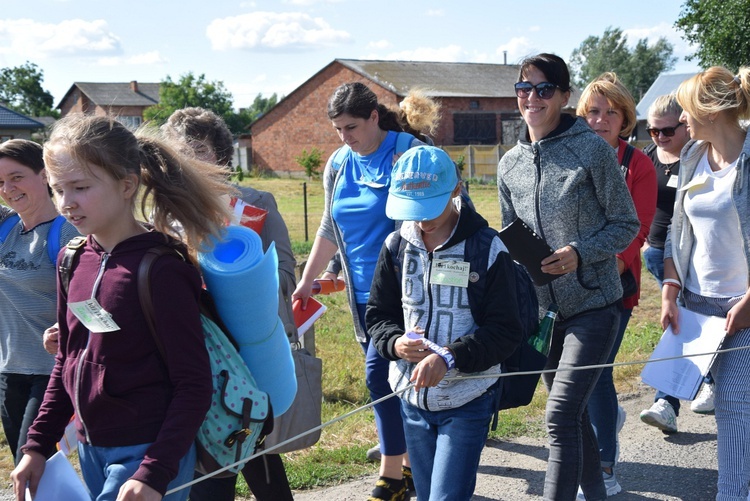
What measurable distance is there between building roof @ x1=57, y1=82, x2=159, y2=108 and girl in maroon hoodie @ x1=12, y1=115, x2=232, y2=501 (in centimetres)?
8194

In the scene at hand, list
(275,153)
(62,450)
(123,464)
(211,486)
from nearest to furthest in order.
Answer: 1. (123,464)
2. (62,450)
3. (211,486)
4. (275,153)

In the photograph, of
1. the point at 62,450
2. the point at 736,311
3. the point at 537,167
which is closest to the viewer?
the point at 62,450

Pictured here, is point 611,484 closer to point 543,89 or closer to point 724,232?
point 724,232

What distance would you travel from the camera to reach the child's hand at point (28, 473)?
2.54 meters

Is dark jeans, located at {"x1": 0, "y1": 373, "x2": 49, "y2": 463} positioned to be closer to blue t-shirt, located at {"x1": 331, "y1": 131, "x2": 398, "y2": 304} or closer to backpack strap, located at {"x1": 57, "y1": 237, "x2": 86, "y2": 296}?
backpack strap, located at {"x1": 57, "y1": 237, "x2": 86, "y2": 296}

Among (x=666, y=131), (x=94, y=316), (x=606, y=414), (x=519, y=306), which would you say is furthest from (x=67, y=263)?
(x=666, y=131)

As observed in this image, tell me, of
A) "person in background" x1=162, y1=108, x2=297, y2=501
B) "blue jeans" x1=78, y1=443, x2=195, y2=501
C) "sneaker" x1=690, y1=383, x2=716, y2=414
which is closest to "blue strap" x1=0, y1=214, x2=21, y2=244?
"person in background" x1=162, y1=108, x2=297, y2=501

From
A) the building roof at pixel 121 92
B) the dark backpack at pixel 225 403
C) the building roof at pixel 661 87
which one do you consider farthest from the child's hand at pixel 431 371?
the building roof at pixel 121 92

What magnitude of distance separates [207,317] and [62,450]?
839 millimetres

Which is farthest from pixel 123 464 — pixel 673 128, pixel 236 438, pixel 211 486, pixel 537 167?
pixel 673 128

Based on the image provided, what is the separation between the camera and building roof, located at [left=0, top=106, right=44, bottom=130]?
59.9 m

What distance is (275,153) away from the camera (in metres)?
51.9

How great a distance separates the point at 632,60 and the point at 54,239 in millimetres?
91404

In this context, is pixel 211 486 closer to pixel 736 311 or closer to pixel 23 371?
pixel 23 371
